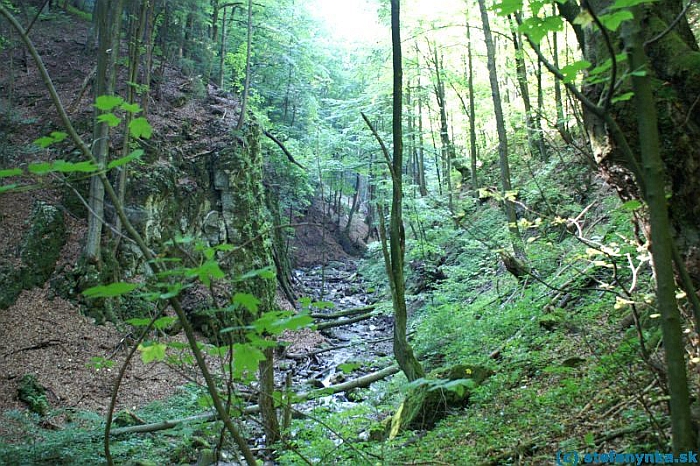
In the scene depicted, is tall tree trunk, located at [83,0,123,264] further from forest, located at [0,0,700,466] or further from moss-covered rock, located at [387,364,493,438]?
moss-covered rock, located at [387,364,493,438]

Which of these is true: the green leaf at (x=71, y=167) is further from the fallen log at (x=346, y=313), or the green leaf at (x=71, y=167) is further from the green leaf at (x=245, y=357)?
the fallen log at (x=346, y=313)

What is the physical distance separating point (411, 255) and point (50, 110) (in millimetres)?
10897

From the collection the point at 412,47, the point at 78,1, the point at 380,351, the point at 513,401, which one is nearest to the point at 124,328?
the point at 380,351

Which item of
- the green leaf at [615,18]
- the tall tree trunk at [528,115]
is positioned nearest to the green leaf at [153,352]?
the green leaf at [615,18]

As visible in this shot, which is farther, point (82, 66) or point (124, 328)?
point (82, 66)

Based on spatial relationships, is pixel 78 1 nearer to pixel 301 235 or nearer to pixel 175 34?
pixel 175 34

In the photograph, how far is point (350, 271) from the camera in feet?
80.4

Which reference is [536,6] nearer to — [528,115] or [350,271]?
[528,115]

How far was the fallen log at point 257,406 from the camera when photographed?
5221 mm

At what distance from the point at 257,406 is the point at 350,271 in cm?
1639

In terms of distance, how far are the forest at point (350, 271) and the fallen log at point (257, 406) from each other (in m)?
0.07

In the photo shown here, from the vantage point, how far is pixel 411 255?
1348 cm

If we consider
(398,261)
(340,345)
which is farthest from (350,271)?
(398,261)

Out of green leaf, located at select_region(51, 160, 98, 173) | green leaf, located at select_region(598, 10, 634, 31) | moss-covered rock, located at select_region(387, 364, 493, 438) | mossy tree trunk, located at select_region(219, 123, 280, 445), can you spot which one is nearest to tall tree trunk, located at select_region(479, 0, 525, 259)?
moss-covered rock, located at select_region(387, 364, 493, 438)
